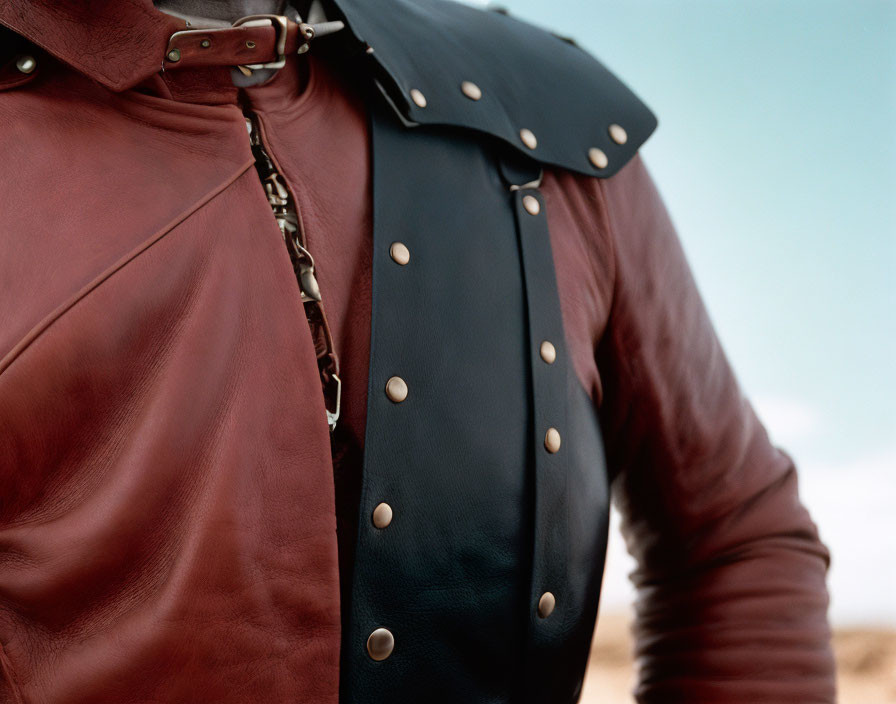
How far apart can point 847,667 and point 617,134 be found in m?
2.70

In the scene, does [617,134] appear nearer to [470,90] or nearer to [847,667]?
[470,90]

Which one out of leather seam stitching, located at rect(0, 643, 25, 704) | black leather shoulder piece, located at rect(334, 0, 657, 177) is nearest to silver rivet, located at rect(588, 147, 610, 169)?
black leather shoulder piece, located at rect(334, 0, 657, 177)

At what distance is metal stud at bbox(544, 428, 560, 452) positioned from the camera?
96 centimetres

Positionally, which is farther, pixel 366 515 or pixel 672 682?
pixel 672 682

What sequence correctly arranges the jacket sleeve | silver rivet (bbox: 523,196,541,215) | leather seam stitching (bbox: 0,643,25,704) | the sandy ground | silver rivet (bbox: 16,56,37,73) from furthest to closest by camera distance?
the sandy ground
the jacket sleeve
silver rivet (bbox: 523,196,541,215)
silver rivet (bbox: 16,56,37,73)
leather seam stitching (bbox: 0,643,25,704)

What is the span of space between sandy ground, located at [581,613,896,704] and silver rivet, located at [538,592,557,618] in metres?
2.21

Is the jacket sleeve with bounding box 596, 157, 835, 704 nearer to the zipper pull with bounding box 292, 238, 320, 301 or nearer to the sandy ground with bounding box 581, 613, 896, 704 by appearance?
the zipper pull with bounding box 292, 238, 320, 301

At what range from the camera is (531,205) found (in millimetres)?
1040

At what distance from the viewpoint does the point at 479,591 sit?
90 centimetres

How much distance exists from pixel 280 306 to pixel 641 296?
0.47 m

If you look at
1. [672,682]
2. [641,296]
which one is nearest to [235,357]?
[641,296]

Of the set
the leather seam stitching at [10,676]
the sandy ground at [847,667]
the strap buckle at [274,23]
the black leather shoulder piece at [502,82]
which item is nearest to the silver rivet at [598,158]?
the black leather shoulder piece at [502,82]

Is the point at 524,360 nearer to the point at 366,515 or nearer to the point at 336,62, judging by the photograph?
the point at 366,515

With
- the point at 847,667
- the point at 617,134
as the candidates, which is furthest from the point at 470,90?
the point at 847,667
